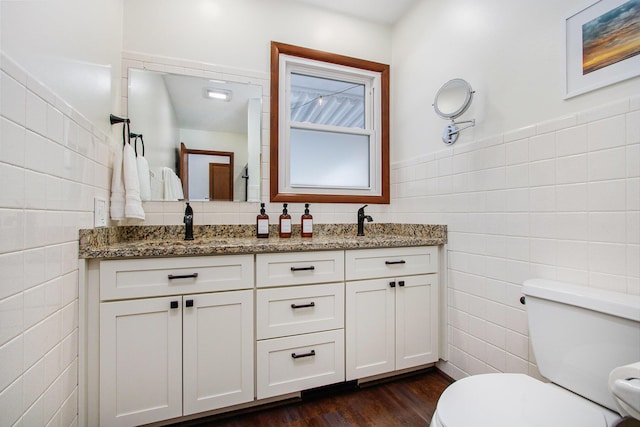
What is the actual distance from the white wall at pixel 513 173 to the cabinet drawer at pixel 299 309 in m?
0.76

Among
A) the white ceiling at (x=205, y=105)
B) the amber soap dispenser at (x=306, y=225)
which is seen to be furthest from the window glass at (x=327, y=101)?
the amber soap dispenser at (x=306, y=225)

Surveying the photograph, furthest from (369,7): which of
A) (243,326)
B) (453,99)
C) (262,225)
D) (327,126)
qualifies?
(243,326)

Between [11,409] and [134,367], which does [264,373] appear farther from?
[11,409]

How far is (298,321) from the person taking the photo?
4.86 feet

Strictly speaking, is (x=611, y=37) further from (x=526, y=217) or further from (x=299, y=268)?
(x=299, y=268)

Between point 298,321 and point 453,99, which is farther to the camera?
point 453,99

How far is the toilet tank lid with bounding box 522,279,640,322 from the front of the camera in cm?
A: 88

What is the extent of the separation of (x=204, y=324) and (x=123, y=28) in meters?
1.77

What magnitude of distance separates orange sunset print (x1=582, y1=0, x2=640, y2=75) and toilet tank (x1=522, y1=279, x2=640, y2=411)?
0.85 m

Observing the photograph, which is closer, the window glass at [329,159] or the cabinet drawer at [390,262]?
the cabinet drawer at [390,262]

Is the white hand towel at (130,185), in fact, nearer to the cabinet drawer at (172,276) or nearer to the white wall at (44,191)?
the white wall at (44,191)

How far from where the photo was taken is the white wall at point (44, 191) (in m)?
0.77

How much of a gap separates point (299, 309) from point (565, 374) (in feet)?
3.53

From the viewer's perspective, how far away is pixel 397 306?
5.51 feet
